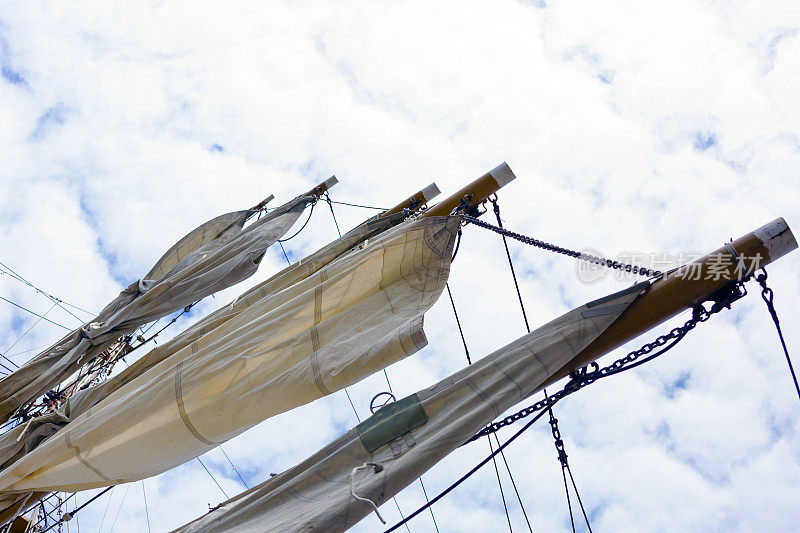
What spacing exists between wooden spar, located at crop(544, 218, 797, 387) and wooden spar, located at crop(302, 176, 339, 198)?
6884 mm

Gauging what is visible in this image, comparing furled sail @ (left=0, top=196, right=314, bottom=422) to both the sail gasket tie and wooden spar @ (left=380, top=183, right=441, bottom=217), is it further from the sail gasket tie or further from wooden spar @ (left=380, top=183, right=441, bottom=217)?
the sail gasket tie

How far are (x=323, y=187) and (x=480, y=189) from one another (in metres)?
4.41

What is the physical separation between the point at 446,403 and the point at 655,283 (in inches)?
57.3

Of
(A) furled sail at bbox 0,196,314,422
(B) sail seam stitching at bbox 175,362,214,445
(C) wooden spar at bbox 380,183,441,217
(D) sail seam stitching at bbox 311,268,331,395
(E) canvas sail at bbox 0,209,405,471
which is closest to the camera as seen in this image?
(D) sail seam stitching at bbox 311,268,331,395

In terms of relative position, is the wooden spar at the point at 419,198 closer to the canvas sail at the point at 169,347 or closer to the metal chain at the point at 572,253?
the canvas sail at the point at 169,347

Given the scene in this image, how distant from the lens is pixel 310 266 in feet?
25.4

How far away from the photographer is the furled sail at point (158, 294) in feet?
20.9

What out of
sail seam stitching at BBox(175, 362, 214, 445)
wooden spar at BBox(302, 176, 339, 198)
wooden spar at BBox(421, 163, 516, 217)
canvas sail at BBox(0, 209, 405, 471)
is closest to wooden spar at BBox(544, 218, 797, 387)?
sail seam stitching at BBox(175, 362, 214, 445)

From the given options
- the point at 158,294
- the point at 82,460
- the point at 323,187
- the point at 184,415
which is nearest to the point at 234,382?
the point at 184,415

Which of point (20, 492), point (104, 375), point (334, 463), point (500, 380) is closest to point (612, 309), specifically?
point (500, 380)

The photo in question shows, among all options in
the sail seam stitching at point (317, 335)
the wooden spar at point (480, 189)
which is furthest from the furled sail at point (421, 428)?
the wooden spar at point (480, 189)

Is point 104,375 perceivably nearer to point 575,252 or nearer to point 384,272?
point 384,272

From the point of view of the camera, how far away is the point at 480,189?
6.42m

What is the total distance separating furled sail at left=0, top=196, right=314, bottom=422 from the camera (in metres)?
6.36
